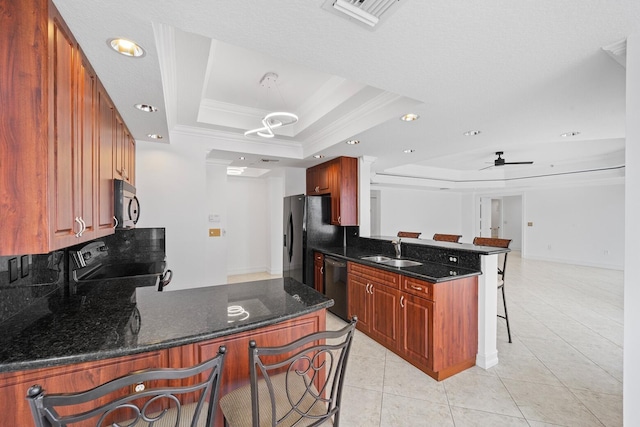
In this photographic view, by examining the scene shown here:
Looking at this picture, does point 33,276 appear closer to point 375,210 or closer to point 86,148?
point 86,148

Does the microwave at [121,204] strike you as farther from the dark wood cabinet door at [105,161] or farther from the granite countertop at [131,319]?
the granite countertop at [131,319]

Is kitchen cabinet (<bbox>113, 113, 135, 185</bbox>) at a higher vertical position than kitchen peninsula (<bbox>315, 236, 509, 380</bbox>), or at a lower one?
higher

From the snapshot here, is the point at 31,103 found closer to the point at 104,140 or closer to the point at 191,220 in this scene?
the point at 104,140

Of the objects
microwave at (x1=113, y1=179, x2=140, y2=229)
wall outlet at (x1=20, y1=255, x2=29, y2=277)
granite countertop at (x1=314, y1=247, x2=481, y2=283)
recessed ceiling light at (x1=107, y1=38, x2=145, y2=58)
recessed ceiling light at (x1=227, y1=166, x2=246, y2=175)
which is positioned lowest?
granite countertop at (x1=314, y1=247, x2=481, y2=283)

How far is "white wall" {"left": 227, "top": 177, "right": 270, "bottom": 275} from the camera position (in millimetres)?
6281

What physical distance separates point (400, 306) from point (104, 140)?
2.75 meters

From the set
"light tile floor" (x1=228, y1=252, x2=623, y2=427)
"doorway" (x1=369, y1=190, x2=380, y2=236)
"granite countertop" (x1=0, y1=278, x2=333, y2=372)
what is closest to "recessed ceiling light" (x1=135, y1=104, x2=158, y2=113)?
"granite countertop" (x1=0, y1=278, x2=333, y2=372)

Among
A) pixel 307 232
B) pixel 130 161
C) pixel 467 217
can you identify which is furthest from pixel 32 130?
pixel 467 217

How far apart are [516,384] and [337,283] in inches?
79.9

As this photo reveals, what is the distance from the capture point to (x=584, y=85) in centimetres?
191

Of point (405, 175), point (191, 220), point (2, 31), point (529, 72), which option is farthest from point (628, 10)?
point (405, 175)

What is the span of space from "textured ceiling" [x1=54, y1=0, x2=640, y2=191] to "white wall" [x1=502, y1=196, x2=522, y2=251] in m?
9.00

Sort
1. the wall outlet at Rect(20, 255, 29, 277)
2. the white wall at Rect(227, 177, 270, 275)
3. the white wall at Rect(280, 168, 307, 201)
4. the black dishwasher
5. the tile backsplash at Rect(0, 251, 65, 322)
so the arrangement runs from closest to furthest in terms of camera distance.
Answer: the tile backsplash at Rect(0, 251, 65, 322), the wall outlet at Rect(20, 255, 29, 277), the black dishwasher, the white wall at Rect(280, 168, 307, 201), the white wall at Rect(227, 177, 270, 275)

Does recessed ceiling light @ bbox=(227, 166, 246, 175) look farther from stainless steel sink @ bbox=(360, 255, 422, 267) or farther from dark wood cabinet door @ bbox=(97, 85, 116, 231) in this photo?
dark wood cabinet door @ bbox=(97, 85, 116, 231)
